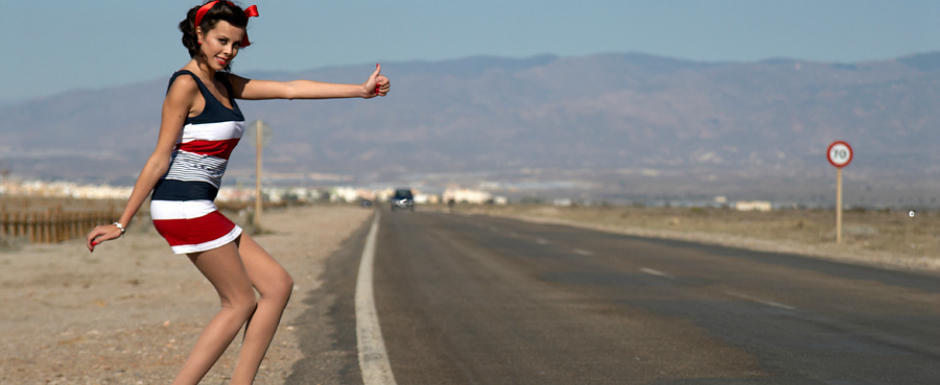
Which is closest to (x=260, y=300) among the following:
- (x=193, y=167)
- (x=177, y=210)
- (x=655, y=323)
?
(x=177, y=210)

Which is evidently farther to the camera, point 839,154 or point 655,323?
point 839,154

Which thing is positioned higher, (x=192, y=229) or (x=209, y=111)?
(x=209, y=111)

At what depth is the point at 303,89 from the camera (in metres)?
5.87

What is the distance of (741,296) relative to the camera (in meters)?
15.4

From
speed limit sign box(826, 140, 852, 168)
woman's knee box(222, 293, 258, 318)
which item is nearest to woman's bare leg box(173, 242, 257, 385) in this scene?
woman's knee box(222, 293, 258, 318)

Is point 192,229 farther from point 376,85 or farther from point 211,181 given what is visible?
point 376,85

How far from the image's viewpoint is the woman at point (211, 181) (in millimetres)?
5305

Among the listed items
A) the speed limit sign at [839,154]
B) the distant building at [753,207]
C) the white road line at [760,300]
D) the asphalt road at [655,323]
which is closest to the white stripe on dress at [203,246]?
the asphalt road at [655,323]

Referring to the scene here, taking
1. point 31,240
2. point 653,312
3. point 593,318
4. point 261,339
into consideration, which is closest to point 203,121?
point 261,339

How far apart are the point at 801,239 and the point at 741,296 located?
882 inches

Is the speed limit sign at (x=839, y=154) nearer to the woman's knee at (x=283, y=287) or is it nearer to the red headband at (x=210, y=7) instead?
the woman's knee at (x=283, y=287)

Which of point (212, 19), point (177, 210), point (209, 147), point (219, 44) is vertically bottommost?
point (177, 210)

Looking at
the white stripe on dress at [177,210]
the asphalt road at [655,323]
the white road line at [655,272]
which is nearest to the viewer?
the white stripe on dress at [177,210]

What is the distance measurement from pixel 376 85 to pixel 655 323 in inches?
271
